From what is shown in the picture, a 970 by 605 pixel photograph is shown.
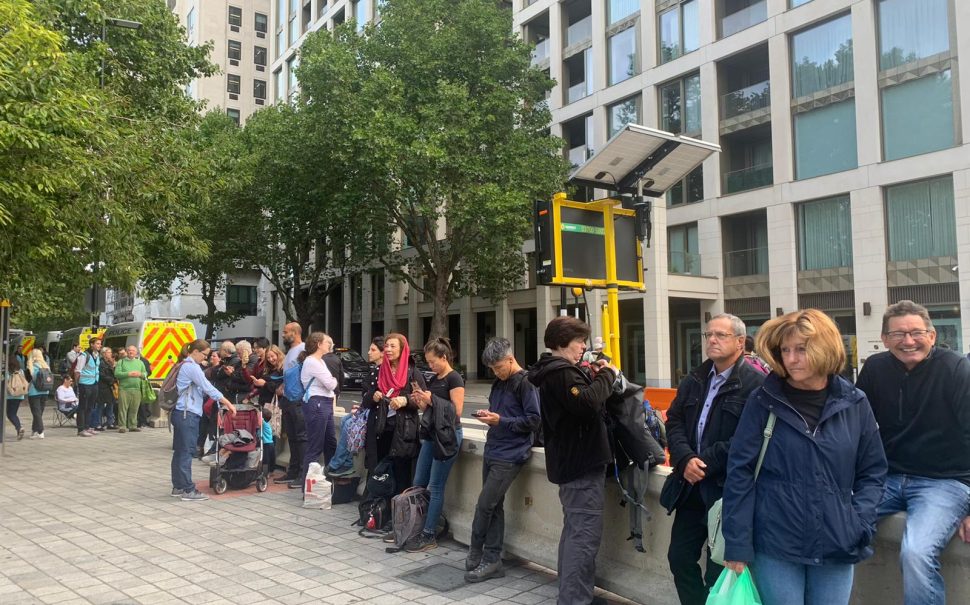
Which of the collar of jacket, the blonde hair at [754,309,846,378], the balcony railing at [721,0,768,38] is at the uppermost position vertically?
the balcony railing at [721,0,768,38]

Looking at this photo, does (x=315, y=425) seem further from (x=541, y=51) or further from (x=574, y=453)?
(x=541, y=51)

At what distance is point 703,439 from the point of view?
3658 millimetres

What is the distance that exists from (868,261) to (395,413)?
1962 centimetres

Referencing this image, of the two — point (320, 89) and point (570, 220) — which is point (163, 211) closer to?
point (570, 220)

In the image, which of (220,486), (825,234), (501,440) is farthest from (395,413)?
(825,234)

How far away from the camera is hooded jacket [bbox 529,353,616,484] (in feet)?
13.5

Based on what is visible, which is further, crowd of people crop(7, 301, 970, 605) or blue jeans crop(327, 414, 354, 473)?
blue jeans crop(327, 414, 354, 473)

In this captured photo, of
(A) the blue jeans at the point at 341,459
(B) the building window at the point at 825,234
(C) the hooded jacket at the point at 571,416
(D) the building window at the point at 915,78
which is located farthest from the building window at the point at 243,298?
(C) the hooded jacket at the point at 571,416

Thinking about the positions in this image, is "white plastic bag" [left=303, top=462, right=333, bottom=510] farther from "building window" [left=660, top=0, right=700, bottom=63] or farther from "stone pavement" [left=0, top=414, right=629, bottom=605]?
"building window" [left=660, top=0, right=700, bottom=63]

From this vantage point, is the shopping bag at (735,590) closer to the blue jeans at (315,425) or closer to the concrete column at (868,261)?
the blue jeans at (315,425)

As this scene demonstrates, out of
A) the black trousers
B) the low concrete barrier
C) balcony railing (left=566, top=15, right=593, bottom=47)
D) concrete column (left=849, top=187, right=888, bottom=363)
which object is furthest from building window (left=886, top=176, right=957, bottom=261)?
the black trousers

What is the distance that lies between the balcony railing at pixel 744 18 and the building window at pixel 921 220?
767 cm

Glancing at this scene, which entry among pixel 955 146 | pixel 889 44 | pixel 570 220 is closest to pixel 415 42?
pixel 889 44

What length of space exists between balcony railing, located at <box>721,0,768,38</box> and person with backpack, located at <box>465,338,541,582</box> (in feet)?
77.4
